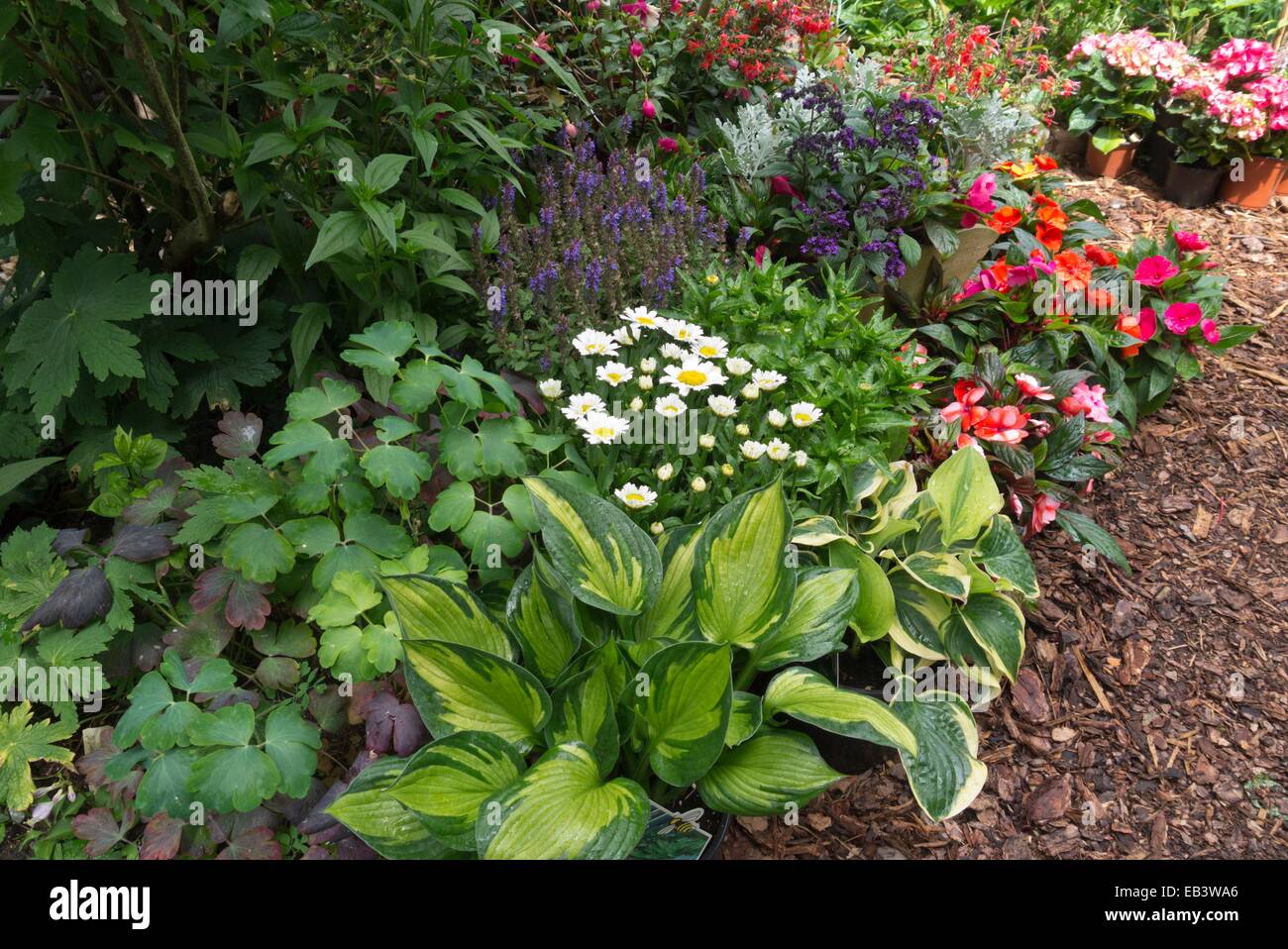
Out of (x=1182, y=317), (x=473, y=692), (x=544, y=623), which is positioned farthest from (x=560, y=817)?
(x=1182, y=317)

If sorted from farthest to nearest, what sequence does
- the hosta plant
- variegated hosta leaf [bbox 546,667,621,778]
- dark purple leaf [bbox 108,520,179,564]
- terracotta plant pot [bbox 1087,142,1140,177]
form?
terracotta plant pot [bbox 1087,142,1140,177], dark purple leaf [bbox 108,520,179,564], variegated hosta leaf [bbox 546,667,621,778], the hosta plant

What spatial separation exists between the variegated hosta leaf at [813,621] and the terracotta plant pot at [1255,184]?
3794mm

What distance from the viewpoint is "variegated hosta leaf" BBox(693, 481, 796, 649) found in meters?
1.83

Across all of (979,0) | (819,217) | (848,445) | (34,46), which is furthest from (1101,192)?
(34,46)

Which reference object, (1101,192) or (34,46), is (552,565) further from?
(1101,192)

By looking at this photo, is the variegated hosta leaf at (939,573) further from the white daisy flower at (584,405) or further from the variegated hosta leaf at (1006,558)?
the white daisy flower at (584,405)

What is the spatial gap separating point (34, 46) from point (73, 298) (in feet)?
2.09

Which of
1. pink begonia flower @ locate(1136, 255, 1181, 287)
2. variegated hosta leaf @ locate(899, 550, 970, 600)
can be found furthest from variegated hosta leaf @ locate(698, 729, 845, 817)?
pink begonia flower @ locate(1136, 255, 1181, 287)

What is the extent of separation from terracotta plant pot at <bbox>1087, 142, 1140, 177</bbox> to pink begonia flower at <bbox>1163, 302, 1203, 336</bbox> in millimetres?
1964

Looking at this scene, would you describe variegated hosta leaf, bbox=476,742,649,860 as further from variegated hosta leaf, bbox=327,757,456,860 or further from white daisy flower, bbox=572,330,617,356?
white daisy flower, bbox=572,330,617,356

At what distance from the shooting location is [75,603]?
6.27ft

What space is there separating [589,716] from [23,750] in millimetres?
1206

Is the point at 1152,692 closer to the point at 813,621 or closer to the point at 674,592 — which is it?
the point at 813,621

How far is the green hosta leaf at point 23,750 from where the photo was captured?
1.88 metres
